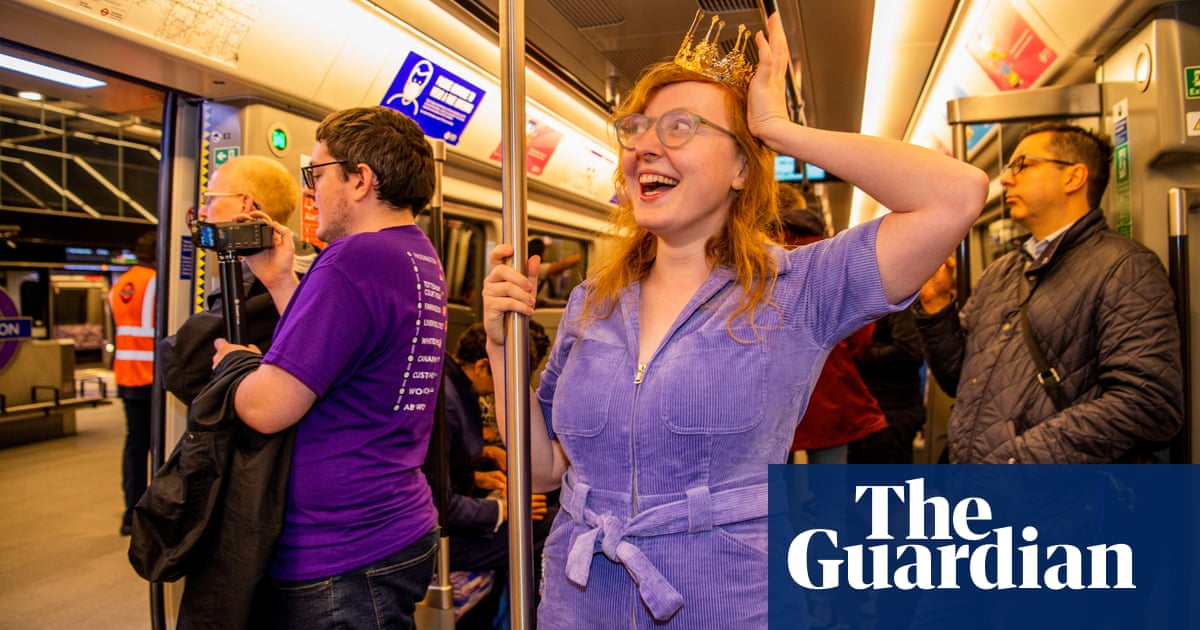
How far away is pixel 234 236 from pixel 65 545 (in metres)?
4.42

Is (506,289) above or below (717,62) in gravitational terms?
below

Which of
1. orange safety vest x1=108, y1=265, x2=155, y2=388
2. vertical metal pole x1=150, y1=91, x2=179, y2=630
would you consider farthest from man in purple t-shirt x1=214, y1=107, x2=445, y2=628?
orange safety vest x1=108, y1=265, x2=155, y2=388

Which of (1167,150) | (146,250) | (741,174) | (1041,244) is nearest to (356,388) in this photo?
(741,174)

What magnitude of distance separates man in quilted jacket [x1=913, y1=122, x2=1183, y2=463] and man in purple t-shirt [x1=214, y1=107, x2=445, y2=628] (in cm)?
181

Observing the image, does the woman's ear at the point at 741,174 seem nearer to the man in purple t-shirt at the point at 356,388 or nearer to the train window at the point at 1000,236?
the man in purple t-shirt at the point at 356,388

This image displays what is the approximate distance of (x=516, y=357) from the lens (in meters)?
1.18

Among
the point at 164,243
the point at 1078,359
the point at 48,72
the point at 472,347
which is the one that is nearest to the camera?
the point at 1078,359

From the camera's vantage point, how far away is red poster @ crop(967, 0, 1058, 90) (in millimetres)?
3480

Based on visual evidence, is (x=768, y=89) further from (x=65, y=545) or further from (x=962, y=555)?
(x=65, y=545)

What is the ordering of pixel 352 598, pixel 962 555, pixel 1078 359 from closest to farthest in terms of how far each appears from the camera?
pixel 352 598 → pixel 962 555 → pixel 1078 359

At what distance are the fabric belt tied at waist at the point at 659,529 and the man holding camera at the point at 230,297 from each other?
3.58 feet

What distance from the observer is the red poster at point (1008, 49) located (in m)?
3.48

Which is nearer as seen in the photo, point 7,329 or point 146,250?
point 146,250

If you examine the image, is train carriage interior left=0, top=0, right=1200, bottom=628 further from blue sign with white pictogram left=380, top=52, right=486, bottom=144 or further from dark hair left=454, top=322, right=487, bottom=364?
dark hair left=454, top=322, right=487, bottom=364
